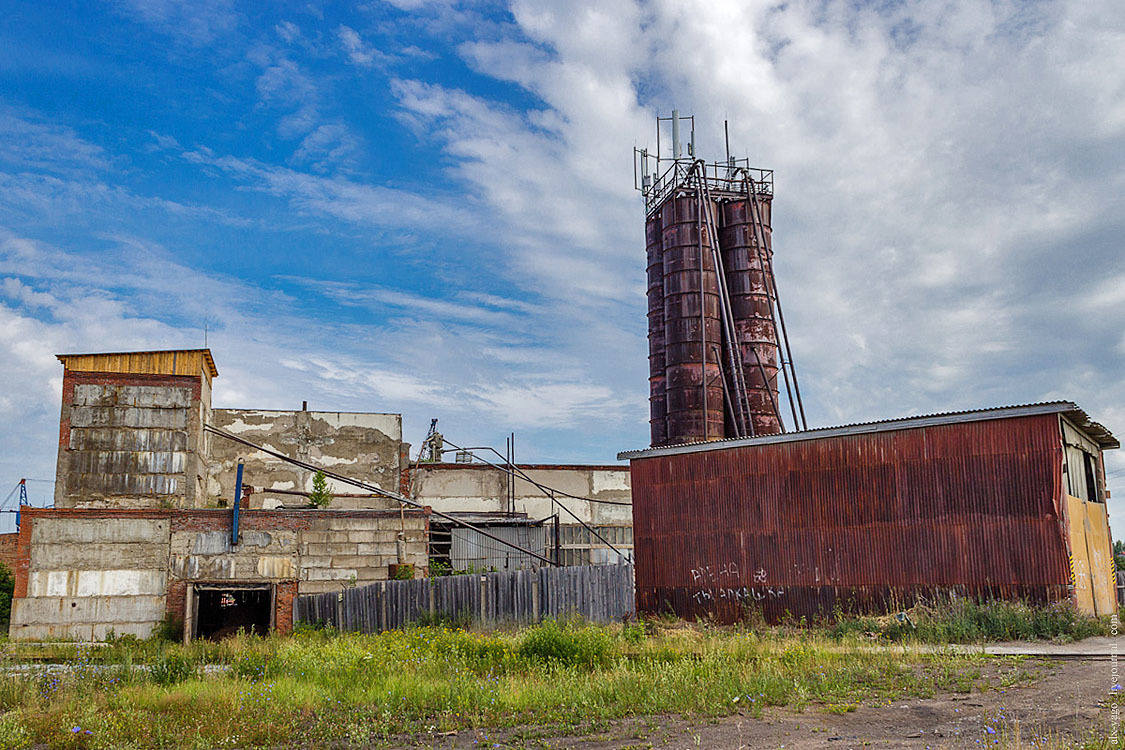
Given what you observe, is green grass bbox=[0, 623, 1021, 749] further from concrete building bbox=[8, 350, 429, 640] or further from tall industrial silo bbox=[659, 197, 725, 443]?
tall industrial silo bbox=[659, 197, 725, 443]

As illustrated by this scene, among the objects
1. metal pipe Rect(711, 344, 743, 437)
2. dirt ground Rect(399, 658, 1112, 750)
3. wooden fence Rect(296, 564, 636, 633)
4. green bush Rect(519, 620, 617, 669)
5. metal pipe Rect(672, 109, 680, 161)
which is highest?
metal pipe Rect(672, 109, 680, 161)

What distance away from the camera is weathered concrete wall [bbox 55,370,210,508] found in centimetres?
2439

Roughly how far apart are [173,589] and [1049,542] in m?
20.3

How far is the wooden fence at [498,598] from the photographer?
64.8 feet

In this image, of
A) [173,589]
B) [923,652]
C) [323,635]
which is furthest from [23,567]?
[923,652]

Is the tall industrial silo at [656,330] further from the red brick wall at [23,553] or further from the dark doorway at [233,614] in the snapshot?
the red brick wall at [23,553]

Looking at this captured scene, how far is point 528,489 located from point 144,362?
15.1 meters

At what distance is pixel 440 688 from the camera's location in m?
11.5

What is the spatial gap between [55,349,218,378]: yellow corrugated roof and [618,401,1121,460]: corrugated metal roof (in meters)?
12.9

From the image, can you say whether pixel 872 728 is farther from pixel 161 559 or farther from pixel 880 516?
pixel 161 559

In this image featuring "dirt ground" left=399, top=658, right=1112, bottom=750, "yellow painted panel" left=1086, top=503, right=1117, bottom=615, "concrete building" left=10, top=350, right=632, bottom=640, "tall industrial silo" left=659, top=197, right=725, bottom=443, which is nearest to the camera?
"dirt ground" left=399, top=658, right=1112, bottom=750

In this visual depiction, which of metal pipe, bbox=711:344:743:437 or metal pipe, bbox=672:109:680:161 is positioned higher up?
metal pipe, bbox=672:109:680:161

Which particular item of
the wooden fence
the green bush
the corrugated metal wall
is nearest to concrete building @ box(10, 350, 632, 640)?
the wooden fence

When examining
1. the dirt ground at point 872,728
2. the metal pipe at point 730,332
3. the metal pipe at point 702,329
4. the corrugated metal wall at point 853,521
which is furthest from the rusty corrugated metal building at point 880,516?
the metal pipe at point 730,332
